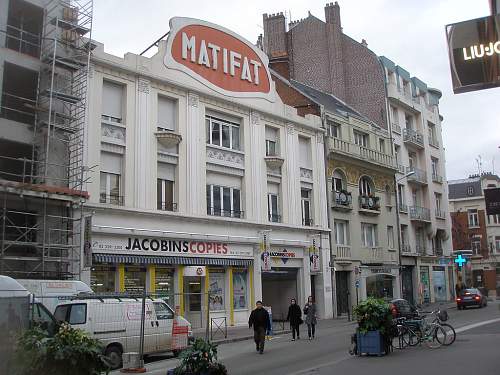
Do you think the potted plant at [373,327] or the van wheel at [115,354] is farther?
the van wheel at [115,354]

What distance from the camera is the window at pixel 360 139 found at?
39875mm

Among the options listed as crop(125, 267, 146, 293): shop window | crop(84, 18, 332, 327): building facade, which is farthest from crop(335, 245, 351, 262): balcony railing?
crop(125, 267, 146, 293): shop window

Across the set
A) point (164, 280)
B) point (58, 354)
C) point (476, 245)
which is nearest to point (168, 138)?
point (164, 280)

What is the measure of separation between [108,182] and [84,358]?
1705cm

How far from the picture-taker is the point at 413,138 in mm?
47531

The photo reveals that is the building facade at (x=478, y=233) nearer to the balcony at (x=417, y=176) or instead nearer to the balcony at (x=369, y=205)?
the balcony at (x=417, y=176)

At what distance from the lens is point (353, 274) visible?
36594mm

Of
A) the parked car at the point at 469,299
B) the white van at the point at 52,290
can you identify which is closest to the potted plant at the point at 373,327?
the white van at the point at 52,290

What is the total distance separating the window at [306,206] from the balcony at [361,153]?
3.51 metres

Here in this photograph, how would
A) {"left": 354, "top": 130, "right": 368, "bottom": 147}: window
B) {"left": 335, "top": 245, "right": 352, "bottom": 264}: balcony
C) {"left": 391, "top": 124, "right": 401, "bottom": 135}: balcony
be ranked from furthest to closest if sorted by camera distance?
1. {"left": 391, "top": 124, "right": 401, "bottom": 135}: balcony
2. {"left": 354, "top": 130, "right": 368, "bottom": 147}: window
3. {"left": 335, "top": 245, "right": 352, "bottom": 264}: balcony

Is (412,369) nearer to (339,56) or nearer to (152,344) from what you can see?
(152,344)

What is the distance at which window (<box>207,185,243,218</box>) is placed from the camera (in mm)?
28109

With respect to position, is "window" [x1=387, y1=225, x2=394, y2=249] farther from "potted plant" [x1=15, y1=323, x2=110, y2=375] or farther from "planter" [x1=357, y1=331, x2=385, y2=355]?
"potted plant" [x1=15, y1=323, x2=110, y2=375]

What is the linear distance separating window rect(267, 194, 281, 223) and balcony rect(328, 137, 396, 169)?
19.8ft
